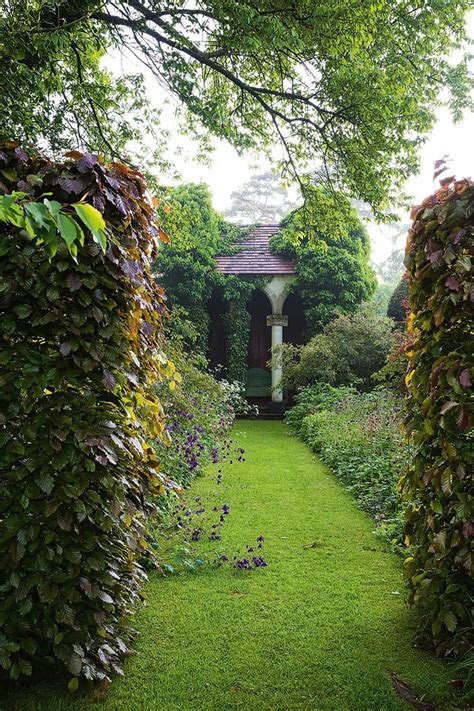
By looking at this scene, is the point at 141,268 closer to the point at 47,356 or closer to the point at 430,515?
the point at 47,356

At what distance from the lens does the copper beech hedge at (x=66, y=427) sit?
259 cm

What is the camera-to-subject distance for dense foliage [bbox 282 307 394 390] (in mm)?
13422

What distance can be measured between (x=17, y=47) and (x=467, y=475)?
527cm

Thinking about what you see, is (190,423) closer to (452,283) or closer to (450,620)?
(450,620)

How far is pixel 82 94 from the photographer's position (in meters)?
7.51

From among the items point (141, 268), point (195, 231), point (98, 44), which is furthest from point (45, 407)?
point (195, 231)

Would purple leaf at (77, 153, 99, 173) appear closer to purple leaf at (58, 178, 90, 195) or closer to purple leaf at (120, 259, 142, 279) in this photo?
purple leaf at (58, 178, 90, 195)

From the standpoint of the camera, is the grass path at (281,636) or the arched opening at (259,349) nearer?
the grass path at (281,636)

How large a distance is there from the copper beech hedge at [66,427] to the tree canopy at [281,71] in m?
3.35

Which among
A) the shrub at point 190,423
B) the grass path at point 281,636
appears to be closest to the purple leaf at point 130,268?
the grass path at point 281,636

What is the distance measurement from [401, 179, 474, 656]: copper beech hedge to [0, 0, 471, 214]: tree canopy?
11.0ft

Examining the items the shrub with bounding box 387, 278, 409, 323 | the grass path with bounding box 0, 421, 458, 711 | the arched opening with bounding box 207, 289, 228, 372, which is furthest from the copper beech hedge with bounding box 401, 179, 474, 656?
the arched opening with bounding box 207, 289, 228, 372

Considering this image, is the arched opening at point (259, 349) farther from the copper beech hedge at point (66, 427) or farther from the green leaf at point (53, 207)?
the green leaf at point (53, 207)

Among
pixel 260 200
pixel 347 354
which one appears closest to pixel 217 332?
pixel 347 354
